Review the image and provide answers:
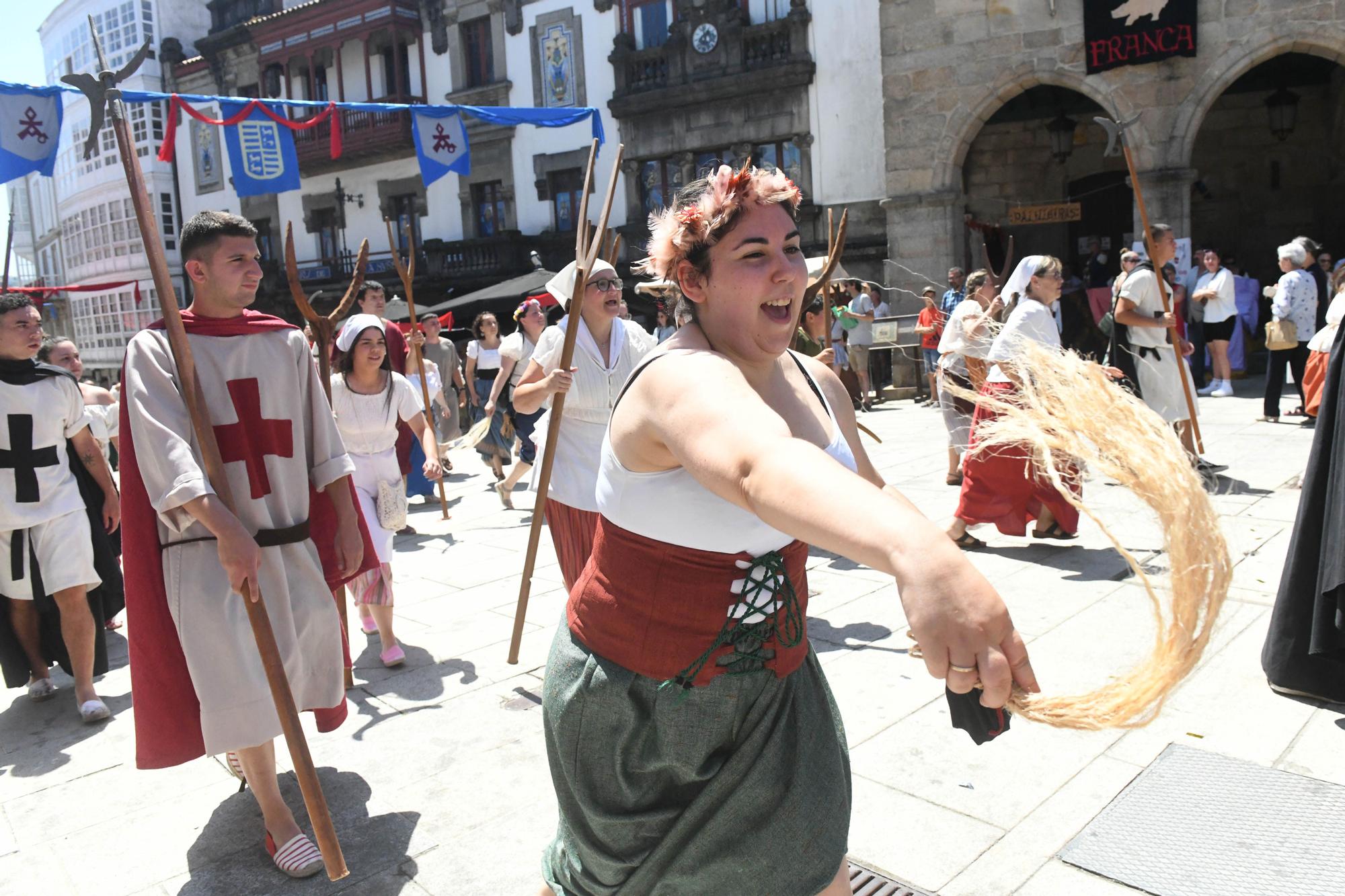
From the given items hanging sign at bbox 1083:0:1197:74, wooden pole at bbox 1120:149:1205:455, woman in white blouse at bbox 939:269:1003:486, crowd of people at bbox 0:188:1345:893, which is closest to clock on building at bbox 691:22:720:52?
hanging sign at bbox 1083:0:1197:74

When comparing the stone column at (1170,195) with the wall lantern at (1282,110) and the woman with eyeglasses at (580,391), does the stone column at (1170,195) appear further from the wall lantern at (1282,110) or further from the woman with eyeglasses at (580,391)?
the woman with eyeglasses at (580,391)

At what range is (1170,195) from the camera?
1459cm

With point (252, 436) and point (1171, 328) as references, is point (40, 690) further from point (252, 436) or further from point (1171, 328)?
point (1171, 328)

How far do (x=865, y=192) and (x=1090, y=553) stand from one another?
13574mm

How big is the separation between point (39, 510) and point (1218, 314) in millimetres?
12626

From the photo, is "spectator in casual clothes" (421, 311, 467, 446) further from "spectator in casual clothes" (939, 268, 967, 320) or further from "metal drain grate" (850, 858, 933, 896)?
"metal drain grate" (850, 858, 933, 896)

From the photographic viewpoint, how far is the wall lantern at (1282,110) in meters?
15.5

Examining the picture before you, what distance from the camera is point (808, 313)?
24.6 feet

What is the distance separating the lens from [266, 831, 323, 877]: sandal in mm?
2984

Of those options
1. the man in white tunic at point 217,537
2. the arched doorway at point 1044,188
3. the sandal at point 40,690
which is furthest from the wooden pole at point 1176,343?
the arched doorway at point 1044,188

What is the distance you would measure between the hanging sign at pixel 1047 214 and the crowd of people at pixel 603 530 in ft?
35.2

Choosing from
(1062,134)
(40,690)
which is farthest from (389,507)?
(1062,134)

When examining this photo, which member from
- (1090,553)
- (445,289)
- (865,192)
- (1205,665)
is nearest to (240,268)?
(1205,665)

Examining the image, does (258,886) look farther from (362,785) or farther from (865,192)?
(865,192)
